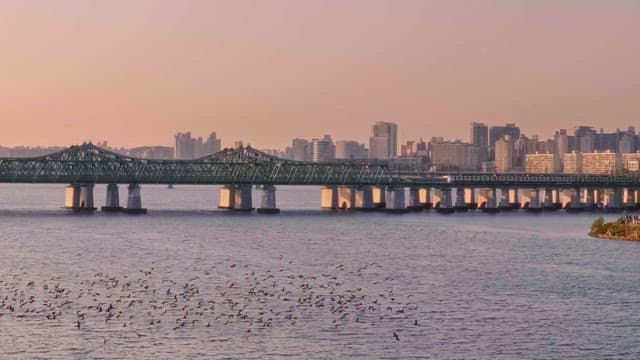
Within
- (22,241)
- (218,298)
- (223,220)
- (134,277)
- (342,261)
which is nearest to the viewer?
(218,298)

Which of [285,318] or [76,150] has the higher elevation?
[76,150]

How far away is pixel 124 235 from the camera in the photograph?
120 meters

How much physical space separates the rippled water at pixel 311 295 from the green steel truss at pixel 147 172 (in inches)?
2134

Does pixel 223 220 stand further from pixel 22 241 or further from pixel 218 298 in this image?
pixel 218 298

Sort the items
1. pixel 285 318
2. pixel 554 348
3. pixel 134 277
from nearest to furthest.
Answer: pixel 554 348 → pixel 285 318 → pixel 134 277

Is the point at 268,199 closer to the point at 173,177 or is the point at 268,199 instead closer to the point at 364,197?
the point at 173,177

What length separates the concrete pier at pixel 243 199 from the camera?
185 meters

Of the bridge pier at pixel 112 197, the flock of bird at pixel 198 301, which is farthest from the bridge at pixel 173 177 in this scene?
the flock of bird at pixel 198 301

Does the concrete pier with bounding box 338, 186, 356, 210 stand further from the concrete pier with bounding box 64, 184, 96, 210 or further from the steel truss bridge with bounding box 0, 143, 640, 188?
the concrete pier with bounding box 64, 184, 96, 210

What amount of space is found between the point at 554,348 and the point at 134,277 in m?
31.4

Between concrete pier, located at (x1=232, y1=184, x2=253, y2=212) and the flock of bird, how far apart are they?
10015 cm

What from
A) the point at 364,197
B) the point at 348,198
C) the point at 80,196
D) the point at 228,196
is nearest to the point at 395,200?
the point at 364,197

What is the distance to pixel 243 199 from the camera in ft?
611

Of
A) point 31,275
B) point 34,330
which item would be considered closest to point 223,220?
point 31,275
